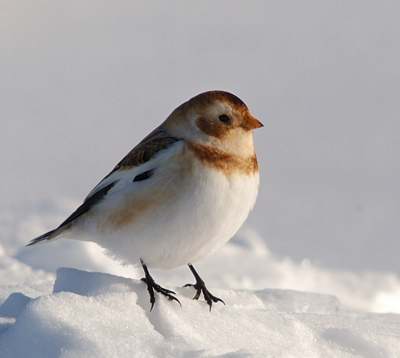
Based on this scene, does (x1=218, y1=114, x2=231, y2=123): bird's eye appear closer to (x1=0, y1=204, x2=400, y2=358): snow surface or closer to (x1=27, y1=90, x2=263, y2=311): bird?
(x1=27, y1=90, x2=263, y2=311): bird

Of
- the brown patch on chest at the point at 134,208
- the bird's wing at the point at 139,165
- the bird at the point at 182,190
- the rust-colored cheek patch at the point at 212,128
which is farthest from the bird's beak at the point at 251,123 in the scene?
the brown patch on chest at the point at 134,208

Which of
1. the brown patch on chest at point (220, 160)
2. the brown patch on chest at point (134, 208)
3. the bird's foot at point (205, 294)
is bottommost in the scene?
the bird's foot at point (205, 294)

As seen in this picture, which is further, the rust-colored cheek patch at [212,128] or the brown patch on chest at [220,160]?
the rust-colored cheek patch at [212,128]

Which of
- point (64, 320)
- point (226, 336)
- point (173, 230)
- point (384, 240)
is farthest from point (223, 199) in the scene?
point (384, 240)

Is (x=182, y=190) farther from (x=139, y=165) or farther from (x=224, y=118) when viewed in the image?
(x=224, y=118)

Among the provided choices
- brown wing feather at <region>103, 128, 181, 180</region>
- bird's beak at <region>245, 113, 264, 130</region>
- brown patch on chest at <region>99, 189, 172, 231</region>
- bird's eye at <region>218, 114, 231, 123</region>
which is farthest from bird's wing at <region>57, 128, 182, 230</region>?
bird's beak at <region>245, 113, 264, 130</region>

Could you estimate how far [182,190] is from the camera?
4801 mm

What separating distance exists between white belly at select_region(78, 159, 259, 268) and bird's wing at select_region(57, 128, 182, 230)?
0.19 meters

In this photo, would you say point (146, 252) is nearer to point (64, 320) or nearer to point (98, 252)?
point (64, 320)

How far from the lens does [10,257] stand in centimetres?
780

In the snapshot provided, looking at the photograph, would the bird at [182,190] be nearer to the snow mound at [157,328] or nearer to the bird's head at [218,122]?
the bird's head at [218,122]

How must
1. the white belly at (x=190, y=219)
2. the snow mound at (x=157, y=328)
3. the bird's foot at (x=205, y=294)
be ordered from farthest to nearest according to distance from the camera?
1. the bird's foot at (x=205, y=294)
2. the white belly at (x=190, y=219)
3. the snow mound at (x=157, y=328)

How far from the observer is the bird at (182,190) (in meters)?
4.82

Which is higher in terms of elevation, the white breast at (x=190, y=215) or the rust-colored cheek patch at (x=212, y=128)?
the rust-colored cheek patch at (x=212, y=128)
